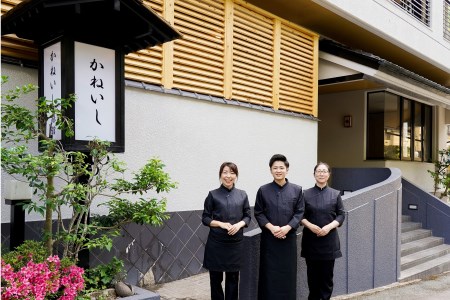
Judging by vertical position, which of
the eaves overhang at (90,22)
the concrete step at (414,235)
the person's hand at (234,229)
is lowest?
the concrete step at (414,235)

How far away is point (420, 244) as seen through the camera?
985cm

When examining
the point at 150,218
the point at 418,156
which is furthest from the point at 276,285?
the point at 418,156

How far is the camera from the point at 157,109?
21.6 feet

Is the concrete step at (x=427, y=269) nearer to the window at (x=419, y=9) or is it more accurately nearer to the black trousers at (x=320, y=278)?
the black trousers at (x=320, y=278)

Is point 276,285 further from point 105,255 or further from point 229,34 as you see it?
point 229,34

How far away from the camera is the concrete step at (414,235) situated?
9.86 metres

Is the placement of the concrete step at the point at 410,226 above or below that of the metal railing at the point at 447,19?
below

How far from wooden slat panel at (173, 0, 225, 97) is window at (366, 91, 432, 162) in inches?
263

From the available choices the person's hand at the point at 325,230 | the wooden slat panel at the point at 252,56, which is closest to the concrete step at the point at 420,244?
the wooden slat panel at the point at 252,56

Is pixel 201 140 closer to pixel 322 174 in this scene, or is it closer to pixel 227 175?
pixel 227 175

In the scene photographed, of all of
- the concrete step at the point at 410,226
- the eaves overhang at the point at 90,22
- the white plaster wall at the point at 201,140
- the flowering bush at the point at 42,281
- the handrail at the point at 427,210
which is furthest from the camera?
the handrail at the point at 427,210

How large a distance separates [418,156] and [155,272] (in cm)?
1166

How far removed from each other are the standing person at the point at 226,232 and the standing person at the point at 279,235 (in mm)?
269

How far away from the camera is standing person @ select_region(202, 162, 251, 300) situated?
4.74m
